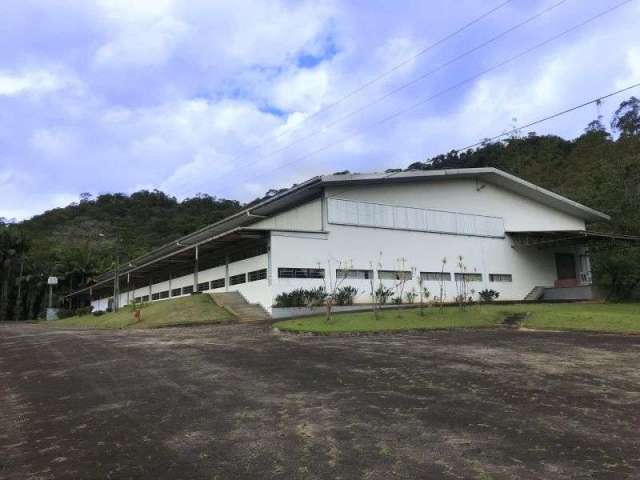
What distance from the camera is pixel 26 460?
544 centimetres

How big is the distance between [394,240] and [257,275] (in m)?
9.30

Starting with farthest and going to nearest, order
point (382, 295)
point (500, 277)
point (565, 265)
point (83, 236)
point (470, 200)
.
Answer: point (83, 236), point (565, 265), point (500, 277), point (470, 200), point (382, 295)

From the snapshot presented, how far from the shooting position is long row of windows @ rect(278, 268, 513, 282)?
29969mm

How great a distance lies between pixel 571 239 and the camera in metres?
37.5

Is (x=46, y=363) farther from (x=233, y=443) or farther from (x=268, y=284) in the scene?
(x=268, y=284)

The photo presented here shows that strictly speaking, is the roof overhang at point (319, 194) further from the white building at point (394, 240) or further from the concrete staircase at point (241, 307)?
the concrete staircase at point (241, 307)

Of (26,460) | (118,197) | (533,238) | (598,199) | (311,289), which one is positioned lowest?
(26,460)

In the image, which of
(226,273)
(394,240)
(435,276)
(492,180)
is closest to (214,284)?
(226,273)

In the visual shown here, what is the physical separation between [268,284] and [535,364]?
19.9 metres

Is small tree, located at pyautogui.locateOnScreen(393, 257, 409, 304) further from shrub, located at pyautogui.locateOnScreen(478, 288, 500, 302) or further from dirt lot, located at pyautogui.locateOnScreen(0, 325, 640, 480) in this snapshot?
dirt lot, located at pyautogui.locateOnScreen(0, 325, 640, 480)

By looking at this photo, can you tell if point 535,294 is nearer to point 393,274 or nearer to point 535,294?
point 535,294

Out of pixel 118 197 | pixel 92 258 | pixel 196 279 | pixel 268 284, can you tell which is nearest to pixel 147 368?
pixel 268 284

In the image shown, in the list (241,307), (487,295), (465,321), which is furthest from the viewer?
(487,295)

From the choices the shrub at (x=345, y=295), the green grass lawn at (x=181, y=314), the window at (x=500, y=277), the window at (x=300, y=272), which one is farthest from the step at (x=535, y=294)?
the green grass lawn at (x=181, y=314)
